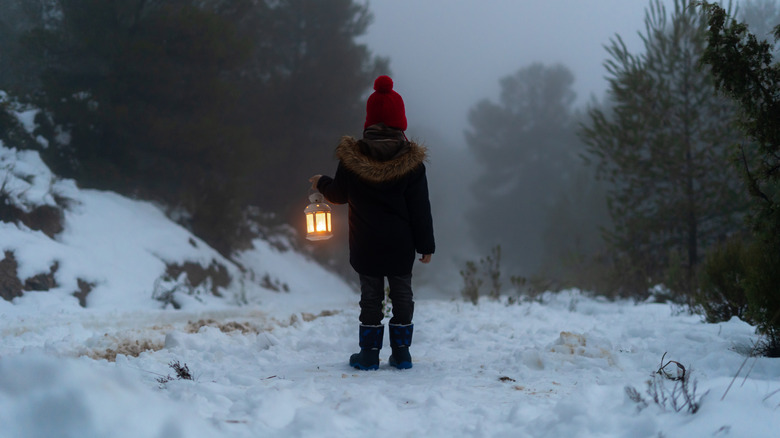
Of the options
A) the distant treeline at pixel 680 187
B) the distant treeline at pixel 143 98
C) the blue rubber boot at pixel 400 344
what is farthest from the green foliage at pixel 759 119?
the distant treeline at pixel 143 98

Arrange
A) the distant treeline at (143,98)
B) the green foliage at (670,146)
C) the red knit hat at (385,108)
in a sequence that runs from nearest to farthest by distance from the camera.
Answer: the red knit hat at (385,108) < the green foliage at (670,146) < the distant treeline at (143,98)

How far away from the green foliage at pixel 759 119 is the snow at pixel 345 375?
15.7 inches

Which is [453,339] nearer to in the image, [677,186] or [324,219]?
[324,219]

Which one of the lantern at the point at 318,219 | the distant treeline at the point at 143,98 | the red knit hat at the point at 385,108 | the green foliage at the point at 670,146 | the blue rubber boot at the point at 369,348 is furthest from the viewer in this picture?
the distant treeline at the point at 143,98

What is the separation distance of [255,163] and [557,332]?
12.5 m

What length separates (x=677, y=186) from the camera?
1166 cm

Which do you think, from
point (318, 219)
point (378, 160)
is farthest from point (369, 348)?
point (378, 160)

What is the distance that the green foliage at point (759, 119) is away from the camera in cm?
309

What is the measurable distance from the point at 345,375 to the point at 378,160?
1383 millimetres

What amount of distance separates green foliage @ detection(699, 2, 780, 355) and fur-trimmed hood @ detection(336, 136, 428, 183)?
1839 millimetres

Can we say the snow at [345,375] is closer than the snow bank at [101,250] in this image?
Yes

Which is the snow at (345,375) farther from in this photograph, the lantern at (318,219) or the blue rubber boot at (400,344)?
the lantern at (318,219)

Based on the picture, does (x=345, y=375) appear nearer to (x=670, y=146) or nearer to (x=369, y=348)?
(x=369, y=348)

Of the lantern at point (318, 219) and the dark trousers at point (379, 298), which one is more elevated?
the lantern at point (318, 219)
